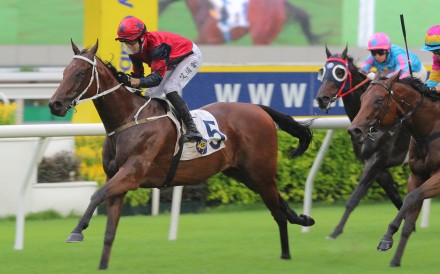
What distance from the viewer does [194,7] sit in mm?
24344

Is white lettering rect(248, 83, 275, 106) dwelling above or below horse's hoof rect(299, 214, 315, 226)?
above

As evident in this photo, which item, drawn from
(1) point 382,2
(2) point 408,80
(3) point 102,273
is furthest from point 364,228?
(1) point 382,2

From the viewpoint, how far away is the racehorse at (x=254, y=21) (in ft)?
79.0

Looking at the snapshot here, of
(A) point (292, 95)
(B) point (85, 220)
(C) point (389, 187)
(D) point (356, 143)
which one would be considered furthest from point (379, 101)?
(A) point (292, 95)

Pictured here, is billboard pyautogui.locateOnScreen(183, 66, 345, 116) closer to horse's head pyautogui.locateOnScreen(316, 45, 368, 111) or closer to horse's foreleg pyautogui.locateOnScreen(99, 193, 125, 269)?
horse's head pyautogui.locateOnScreen(316, 45, 368, 111)

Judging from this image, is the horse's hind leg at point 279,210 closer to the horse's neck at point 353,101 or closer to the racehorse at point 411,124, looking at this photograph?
the racehorse at point 411,124

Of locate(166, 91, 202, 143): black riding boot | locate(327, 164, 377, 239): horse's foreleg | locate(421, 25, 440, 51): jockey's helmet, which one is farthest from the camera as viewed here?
locate(327, 164, 377, 239): horse's foreleg

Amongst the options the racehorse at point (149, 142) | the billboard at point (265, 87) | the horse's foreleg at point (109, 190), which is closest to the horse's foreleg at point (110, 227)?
the racehorse at point (149, 142)

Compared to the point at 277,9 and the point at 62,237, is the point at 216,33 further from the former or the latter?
the point at 62,237

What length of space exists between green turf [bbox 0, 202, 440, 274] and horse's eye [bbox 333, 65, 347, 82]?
4.01 feet

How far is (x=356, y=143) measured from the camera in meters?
7.99

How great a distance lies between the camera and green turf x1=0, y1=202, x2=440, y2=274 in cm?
654

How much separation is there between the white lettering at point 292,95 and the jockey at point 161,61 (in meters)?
3.15

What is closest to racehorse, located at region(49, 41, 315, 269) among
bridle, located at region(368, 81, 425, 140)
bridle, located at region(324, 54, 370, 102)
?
bridle, located at region(324, 54, 370, 102)
